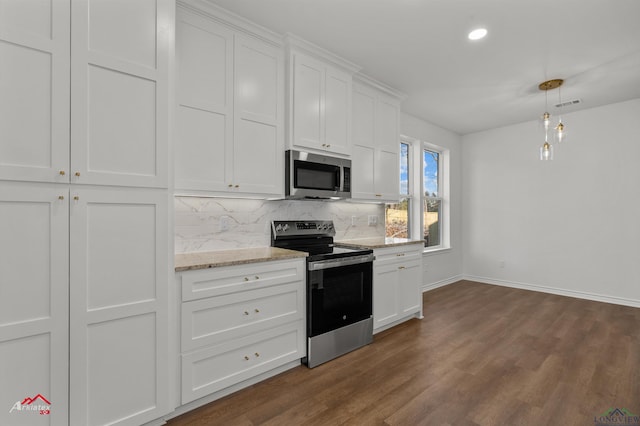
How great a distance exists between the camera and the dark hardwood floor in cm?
191

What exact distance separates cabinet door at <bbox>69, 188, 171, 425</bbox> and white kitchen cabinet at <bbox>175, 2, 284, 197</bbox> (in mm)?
576

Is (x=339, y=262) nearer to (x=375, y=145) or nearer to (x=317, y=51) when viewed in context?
(x=375, y=145)

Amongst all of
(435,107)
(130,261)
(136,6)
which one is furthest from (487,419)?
(435,107)

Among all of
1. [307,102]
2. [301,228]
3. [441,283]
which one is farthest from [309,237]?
[441,283]

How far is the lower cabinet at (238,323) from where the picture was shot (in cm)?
193

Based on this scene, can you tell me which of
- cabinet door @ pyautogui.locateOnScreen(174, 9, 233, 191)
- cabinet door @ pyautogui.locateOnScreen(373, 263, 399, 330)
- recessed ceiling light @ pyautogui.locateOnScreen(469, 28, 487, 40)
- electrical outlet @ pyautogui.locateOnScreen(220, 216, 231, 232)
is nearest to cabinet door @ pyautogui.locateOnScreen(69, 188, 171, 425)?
cabinet door @ pyautogui.locateOnScreen(174, 9, 233, 191)

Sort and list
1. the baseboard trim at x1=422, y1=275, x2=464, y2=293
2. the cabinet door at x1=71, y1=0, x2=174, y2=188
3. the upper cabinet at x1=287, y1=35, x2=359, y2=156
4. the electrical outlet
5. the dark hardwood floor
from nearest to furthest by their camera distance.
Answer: the cabinet door at x1=71, y1=0, x2=174, y2=188
the dark hardwood floor
the electrical outlet
the upper cabinet at x1=287, y1=35, x2=359, y2=156
the baseboard trim at x1=422, y1=275, x2=464, y2=293

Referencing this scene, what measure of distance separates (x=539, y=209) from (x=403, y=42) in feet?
12.6

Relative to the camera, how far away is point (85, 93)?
59.9 inches

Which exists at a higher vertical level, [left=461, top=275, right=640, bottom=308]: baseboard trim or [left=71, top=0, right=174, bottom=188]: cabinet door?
[left=71, top=0, right=174, bottom=188]: cabinet door

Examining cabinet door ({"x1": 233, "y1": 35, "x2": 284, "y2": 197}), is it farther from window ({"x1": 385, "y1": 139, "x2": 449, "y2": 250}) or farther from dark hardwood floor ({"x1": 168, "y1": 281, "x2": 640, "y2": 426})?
window ({"x1": 385, "y1": 139, "x2": 449, "y2": 250})

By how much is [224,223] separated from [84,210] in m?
1.18

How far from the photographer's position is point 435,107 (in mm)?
4406

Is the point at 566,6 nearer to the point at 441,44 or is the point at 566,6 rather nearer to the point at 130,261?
the point at 441,44
